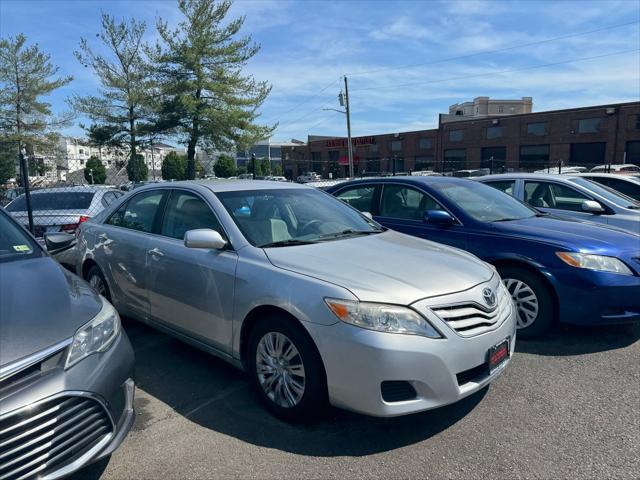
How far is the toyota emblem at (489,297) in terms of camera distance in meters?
2.98

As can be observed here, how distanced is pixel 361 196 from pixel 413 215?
37.5 inches

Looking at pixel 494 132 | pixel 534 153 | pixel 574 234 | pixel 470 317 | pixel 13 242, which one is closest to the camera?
pixel 470 317

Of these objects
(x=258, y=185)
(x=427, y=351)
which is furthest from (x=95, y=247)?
(x=427, y=351)

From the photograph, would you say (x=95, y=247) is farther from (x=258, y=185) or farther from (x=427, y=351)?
(x=427, y=351)

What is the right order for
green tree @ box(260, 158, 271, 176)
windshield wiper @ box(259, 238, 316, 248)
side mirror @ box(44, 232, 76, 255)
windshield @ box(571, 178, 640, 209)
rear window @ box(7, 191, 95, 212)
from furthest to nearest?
green tree @ box(260, 158, 271, 176)
rear window @ box(7, 191, 95, 212)
windshield @ box(571, 178, 640, 209)
side mirror @ box(44, 232, 76, 255)
windshield wiper @ box(259, 238, 316, 248)

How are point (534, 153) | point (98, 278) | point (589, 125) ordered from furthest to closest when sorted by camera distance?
point (534, 153), point (589, 125), point (98, 278)

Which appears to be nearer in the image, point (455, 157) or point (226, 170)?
point (226, 170)

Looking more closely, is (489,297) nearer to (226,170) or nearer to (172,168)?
(172,168)

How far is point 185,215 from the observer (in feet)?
12.9

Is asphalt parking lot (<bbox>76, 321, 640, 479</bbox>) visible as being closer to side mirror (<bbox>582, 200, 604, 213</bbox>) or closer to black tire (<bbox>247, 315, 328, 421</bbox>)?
black tire (<bbox>247, 315, 328, 421</bbox>)

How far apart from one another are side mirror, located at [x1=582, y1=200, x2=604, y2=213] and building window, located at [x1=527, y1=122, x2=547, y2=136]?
4284cm

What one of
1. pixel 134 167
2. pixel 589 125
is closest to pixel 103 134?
pixel 134 167

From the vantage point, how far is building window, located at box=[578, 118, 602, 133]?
135 feet

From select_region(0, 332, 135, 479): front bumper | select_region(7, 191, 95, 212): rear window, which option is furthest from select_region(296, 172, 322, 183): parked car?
select_region(0, 332, 135, 479): front bumper
